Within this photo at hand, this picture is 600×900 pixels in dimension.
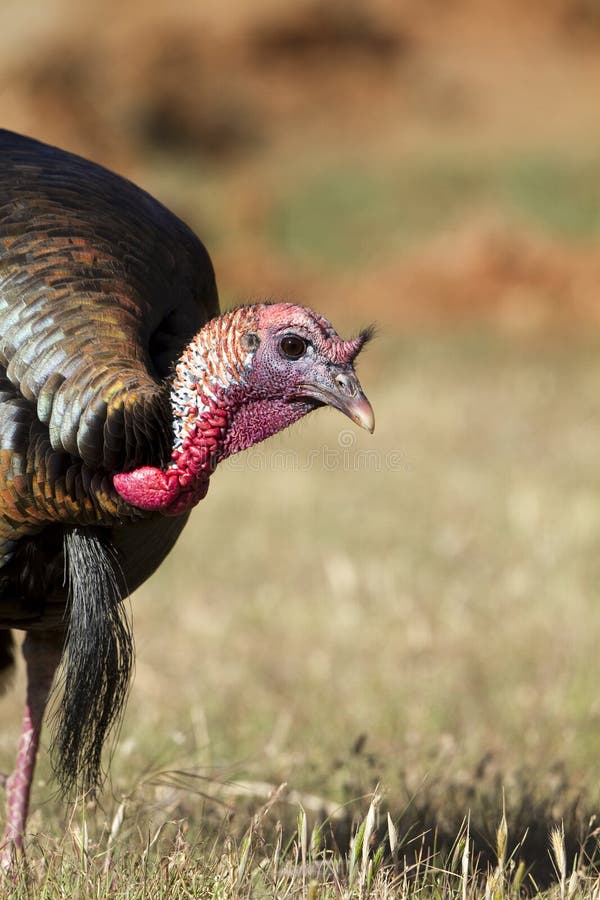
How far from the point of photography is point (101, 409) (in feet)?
8.38

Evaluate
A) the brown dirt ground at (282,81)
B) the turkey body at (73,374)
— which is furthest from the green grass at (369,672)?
the brown dirt ground at (282,81)

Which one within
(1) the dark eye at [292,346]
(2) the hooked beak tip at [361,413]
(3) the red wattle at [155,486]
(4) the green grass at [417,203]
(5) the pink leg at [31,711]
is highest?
(4) the green grass at [417,203]

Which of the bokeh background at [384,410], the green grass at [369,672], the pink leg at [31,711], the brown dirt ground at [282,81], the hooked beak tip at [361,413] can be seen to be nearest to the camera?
the hooked beak tip at [361,413]

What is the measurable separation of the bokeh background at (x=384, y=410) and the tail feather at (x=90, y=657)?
184mm

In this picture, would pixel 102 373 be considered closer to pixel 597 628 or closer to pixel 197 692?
pixel 197 692

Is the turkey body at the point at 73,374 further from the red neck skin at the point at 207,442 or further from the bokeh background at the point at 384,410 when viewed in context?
the bokeh background at the point at 384,410

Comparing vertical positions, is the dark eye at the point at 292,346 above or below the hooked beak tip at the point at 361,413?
above

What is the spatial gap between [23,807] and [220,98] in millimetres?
20764

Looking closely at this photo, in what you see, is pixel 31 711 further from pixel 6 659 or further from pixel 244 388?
pixel 244 388

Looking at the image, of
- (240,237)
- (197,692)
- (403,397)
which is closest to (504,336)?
(403,397)

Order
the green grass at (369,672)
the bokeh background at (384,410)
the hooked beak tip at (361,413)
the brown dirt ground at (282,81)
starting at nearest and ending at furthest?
the hooked beak tip at (361,413)
the green grass at (369,672)
the bokeh background at (384,410)
the brown dirt ground at (282,81)

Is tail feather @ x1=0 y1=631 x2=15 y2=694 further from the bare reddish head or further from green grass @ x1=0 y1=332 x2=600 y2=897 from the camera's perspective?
the bare reddish head

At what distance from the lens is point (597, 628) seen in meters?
5.32

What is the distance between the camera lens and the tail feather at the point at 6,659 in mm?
3623
